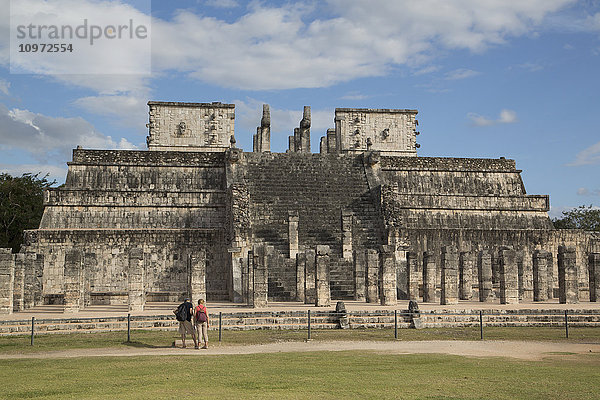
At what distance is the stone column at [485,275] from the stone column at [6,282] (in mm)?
15822

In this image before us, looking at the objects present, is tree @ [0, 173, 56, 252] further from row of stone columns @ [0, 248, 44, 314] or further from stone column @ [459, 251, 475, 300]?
stone column @ [459, 251, 475, 300]

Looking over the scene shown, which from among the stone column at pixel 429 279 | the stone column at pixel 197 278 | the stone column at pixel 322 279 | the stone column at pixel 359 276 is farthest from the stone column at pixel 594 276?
the stone column at pixel 197 278

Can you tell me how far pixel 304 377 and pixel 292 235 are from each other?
16.8 meters

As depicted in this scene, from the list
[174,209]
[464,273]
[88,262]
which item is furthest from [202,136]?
[464,273]

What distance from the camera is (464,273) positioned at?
2720cm

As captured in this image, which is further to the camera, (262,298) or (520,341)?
(262,298)

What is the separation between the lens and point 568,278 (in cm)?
2498

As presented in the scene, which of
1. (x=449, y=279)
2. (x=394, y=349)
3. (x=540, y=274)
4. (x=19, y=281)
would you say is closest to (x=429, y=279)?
(x=449, y=279)

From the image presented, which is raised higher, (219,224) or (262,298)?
(219,224)

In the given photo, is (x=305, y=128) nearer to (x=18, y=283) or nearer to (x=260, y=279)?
(x=260, y=279)

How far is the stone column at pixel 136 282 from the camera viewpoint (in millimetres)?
22500

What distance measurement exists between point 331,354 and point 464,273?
14416mm

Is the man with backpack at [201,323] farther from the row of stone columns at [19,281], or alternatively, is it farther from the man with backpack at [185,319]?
the row of stone columns at [19,281]

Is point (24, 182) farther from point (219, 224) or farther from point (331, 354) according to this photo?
point (331, 354)
